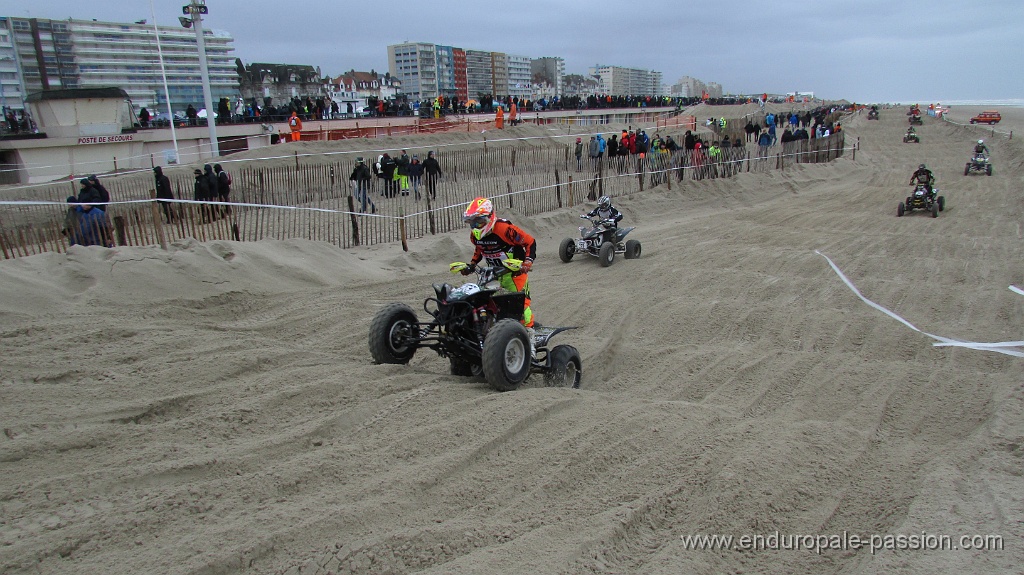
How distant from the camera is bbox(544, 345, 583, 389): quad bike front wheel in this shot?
5770mm

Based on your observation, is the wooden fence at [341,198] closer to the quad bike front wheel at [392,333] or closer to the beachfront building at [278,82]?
the quad bike front wheel at [392,333]

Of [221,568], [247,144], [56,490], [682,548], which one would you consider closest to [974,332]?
[682,548]

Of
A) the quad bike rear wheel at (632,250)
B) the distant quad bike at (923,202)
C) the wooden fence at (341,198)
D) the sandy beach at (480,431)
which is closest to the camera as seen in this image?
the sandy beach at (480,431)

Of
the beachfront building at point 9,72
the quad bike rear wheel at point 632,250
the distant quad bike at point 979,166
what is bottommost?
the quad bike rear wheel at point 632,250

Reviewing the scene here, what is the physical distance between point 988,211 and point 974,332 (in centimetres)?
1198

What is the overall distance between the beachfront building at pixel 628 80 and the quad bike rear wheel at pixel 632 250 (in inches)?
5658

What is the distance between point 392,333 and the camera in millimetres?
5730

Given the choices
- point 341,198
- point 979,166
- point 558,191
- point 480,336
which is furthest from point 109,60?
point 979,166

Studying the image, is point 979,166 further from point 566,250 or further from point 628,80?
point 628,80

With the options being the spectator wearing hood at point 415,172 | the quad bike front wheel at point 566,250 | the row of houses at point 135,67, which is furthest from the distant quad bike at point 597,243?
the row of houses at point 135,67

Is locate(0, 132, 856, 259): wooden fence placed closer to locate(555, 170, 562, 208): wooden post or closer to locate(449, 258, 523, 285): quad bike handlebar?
locate(555, 170, 562, 208): wooden post

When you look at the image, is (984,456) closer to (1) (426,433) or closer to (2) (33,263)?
(1) (426,433)

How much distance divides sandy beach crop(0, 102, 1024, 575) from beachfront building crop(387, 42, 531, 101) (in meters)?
84.7

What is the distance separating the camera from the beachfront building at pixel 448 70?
94.2m
